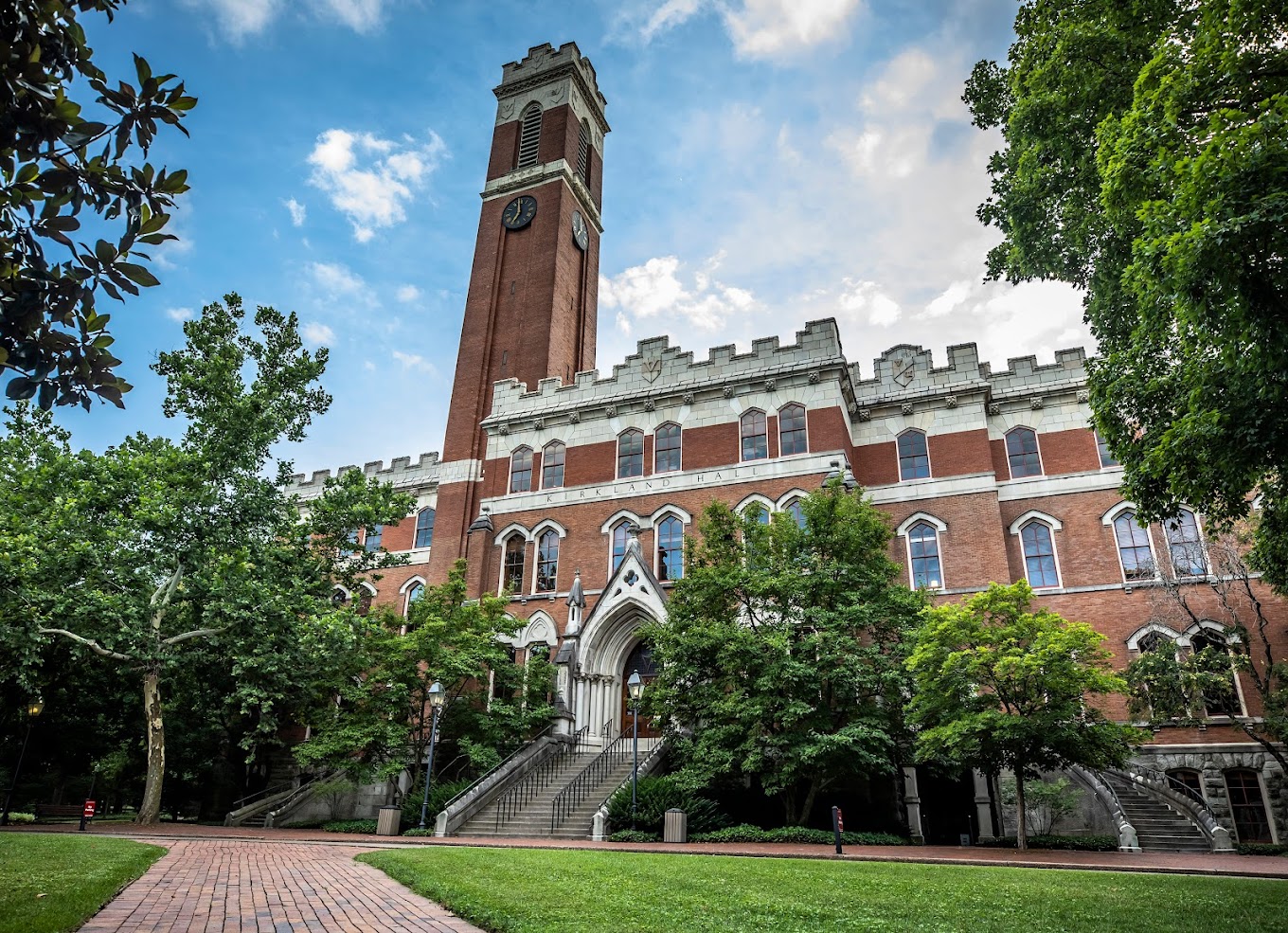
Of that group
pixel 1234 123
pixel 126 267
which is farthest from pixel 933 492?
pixel 126 267

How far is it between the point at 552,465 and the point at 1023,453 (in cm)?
1581

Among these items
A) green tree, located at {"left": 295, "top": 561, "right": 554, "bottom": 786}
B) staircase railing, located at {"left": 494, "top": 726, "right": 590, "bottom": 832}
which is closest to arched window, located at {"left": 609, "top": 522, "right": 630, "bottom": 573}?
green tree, located at {"left": 295, "top": 561, "right": 554, "bottom": 786}

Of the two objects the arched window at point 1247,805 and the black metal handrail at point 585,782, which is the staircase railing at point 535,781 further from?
the arched window at point 1247,805

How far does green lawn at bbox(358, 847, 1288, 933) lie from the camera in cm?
682

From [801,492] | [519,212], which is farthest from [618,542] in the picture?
[519,212]

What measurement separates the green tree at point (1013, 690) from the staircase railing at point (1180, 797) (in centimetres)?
252

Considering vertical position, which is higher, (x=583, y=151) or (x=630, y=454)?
(x=583, y=151)

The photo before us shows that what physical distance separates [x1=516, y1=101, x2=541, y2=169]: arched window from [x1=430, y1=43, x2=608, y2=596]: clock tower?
6cm

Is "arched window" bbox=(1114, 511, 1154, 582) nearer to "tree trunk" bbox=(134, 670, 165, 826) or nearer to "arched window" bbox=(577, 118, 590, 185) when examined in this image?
"tree trunk" bbox=(134, 670, 165, 826)

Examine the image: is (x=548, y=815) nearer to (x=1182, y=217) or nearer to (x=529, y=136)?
(x=1182, y=217)

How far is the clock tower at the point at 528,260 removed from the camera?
106 ft

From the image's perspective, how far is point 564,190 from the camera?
36.1 meters

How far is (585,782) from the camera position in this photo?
65.9ft

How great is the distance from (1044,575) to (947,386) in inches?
260
